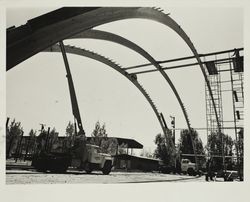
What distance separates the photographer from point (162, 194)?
6074 mm

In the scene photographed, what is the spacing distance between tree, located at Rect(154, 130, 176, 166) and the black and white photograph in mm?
43

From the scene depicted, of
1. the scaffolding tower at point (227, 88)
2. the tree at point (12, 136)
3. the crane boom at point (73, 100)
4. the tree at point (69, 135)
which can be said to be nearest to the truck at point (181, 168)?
the scaffolding tower at point (227, 88)

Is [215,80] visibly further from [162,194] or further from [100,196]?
[100,196]

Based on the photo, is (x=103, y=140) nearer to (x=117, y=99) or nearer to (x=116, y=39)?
(x=117, y=99)

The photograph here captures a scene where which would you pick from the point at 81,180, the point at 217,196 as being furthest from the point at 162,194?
the point at 81,180

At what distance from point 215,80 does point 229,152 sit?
2478 millimetres

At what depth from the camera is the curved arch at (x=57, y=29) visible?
5941 mm

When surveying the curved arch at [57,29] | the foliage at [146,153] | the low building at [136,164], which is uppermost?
the curved arch at [57,29]

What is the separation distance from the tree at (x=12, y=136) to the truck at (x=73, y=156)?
4.30 feet

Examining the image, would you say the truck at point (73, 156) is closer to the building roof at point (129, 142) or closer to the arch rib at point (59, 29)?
the building roof at point (129, 142)

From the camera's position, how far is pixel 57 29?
6273 millimetres

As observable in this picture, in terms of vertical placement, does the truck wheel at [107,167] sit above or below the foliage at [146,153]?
below

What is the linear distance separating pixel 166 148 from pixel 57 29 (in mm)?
4346

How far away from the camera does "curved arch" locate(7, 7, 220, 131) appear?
19.5 feet
